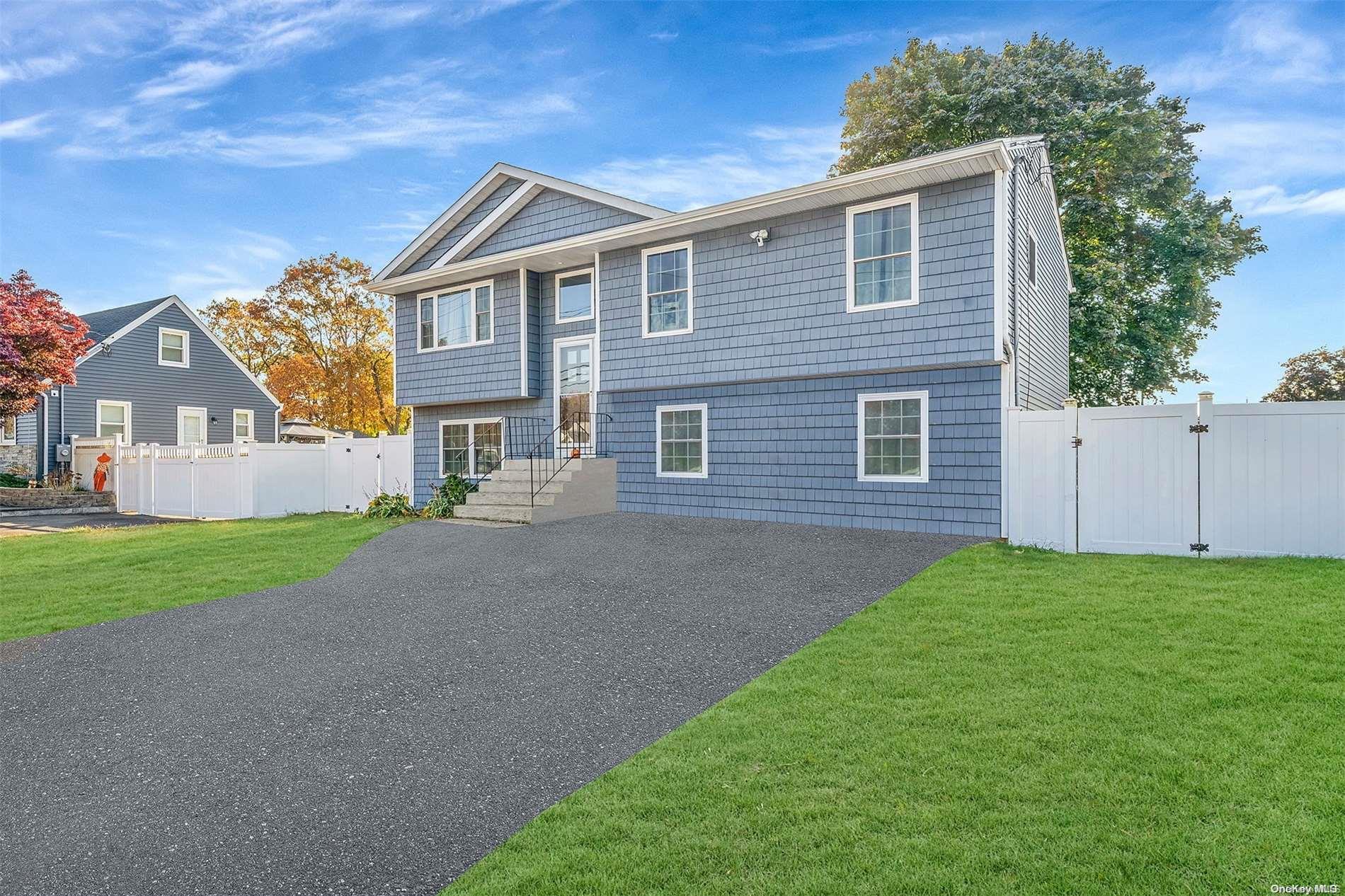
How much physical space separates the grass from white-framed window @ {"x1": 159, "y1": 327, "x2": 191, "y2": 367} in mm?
27629

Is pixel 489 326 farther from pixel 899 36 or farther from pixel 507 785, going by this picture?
pixel 899 36

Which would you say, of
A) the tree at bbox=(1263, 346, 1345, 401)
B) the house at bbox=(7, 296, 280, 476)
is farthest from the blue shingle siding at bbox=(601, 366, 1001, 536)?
the tree at bbox=(1263, 346, 1345, 401)

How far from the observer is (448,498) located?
45.9 feet

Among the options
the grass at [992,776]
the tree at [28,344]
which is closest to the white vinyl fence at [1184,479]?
the grass at [992,776]

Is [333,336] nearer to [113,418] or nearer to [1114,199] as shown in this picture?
[113,418]

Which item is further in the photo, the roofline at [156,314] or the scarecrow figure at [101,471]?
the roofline at [156,314]

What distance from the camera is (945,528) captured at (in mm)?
10250

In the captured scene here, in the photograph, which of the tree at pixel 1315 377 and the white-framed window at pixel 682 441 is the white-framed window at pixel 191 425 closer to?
the white-framed window at pixel 682 441

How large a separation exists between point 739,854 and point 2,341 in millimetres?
21349

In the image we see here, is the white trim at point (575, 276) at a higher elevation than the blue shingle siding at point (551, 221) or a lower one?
lower

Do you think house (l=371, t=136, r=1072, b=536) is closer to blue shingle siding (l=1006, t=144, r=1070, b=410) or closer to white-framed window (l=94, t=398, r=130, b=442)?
blue shingle siding (l=1006, t=144, r=1070, b=410)

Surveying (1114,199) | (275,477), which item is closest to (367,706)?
(275,477)

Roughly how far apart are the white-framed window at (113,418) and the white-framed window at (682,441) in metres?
20.0

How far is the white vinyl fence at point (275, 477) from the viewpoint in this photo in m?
16.4
